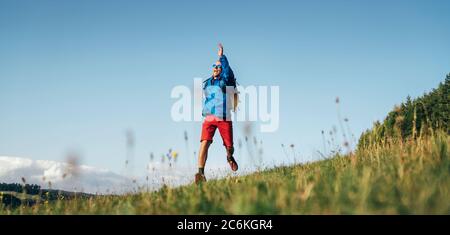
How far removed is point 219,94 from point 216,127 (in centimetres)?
66

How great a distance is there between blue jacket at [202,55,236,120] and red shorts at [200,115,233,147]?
10 cm

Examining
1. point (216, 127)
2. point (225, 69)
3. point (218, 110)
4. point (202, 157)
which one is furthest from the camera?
point (225, 69)

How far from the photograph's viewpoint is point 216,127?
843 centimetres

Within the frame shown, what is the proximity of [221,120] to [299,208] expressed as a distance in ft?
17.3

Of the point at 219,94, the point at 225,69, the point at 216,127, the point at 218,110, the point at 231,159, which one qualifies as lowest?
the point at 231,159

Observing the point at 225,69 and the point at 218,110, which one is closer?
the point at 218,110

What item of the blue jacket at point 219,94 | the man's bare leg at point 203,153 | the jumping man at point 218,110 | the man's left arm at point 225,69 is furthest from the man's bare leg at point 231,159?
the man's left arm at point 225,69

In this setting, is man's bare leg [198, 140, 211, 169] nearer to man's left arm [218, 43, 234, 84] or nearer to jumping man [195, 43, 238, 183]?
jumping man [195, 43, 238, 183]

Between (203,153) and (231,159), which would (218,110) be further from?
(231,159)

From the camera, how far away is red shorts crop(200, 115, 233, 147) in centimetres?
824

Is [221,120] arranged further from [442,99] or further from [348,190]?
[442,99]

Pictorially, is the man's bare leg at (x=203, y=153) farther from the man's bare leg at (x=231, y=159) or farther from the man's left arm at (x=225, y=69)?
the man's left arm at (x=225, y=69)

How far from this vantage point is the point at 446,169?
12.3 feet

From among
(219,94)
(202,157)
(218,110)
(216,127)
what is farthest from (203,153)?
(219,94)
